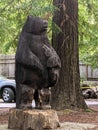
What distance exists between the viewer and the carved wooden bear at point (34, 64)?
322 inches

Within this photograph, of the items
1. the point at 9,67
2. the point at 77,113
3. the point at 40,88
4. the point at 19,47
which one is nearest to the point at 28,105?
the point at 40,88

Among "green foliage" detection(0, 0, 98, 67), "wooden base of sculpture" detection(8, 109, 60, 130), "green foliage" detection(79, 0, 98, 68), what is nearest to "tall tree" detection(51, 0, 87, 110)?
"green foliage" detection(0, 0, 98, 67)

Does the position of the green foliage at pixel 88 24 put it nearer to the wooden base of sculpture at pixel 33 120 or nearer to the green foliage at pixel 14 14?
the green foliage at pixel 14 14

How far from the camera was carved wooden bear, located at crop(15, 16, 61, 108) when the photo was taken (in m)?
8.19

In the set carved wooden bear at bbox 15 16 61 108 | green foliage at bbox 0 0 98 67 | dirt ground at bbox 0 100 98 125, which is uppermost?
green foliage at bbox 0 0 98 67

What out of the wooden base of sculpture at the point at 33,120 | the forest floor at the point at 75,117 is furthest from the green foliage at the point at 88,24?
the wooden base of sculpture at the point at 33,120

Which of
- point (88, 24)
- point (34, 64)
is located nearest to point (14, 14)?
point (88, 24)

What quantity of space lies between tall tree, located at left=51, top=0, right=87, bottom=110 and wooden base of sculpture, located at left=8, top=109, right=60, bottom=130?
4.56m

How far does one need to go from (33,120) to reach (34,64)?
1.13 m

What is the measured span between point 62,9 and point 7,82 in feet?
28.3

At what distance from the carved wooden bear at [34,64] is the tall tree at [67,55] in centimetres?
459

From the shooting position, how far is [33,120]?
802 cm

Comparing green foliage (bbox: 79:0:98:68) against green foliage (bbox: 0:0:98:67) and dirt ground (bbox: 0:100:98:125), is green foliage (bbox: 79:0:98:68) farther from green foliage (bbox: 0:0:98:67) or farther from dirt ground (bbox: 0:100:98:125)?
dirt ground (bbox: 0:100:98:125)

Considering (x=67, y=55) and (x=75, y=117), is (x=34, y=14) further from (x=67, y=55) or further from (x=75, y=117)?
(x=75, y=117)
